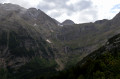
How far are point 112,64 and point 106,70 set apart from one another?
3.21m

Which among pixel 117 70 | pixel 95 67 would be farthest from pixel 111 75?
pixel 95 67

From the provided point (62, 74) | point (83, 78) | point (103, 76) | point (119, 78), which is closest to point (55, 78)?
point (62, 74)

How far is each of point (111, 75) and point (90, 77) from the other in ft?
99.6

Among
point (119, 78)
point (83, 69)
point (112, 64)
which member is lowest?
point (83, 69)

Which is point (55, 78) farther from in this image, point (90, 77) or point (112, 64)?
point (112, 64)

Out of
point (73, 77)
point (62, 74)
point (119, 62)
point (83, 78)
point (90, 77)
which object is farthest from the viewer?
point (62, 74)

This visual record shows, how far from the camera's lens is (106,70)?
4997cm

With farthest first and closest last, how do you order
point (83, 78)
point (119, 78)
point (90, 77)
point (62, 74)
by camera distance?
point (62, 74)
point (83, 78)
point (90, 77)
point (119, 78)

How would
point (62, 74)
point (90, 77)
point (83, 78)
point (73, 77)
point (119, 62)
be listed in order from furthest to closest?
point (62, 74) → point (73, 77) → point (83, 78) → point (90, 77) → point (119, 62)

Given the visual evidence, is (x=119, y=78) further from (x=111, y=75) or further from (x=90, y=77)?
(x=90, y=77)

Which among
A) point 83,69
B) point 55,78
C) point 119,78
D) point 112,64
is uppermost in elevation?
point 112,64

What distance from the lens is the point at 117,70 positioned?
155ft

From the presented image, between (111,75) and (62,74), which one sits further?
(62,74)

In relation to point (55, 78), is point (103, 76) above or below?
above
